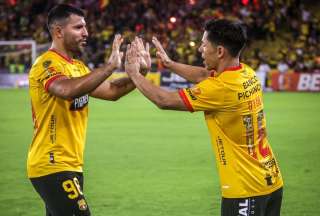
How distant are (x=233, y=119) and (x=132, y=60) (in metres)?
0.99

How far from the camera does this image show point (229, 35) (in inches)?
183

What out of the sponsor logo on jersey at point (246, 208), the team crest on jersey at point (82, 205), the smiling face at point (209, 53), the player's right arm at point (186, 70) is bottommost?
the team crest on jersey at point (82, 205)

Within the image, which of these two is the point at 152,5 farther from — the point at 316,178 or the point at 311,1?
the point at 316,178

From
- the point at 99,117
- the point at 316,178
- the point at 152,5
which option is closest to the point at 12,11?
the point at 152,5

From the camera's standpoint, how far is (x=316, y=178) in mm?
9922

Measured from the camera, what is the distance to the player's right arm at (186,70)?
5.91 meters

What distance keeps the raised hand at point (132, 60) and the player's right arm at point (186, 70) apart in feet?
2.60

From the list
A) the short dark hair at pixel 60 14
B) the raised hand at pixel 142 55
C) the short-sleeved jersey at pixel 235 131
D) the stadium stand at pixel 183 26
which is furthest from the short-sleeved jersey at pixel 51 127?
the stadium stand at pixel 183 26

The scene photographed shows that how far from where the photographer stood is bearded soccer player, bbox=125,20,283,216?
15.0ft

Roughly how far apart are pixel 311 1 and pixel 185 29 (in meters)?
7.26

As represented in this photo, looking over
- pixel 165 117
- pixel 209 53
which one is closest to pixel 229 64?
pixel 209 53

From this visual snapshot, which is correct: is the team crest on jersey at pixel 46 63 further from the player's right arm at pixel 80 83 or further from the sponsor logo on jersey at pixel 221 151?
the sponsor logo on jersey at pixel 221 151

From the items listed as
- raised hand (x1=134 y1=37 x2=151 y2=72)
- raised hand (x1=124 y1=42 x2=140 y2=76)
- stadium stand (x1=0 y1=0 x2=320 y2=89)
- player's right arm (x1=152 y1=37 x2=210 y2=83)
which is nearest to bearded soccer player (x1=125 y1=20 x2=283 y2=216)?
raised hand (x1=124 y1=42 x2=140 y2=76)

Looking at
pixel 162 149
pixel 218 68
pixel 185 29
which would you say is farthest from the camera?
pixel 185 29
